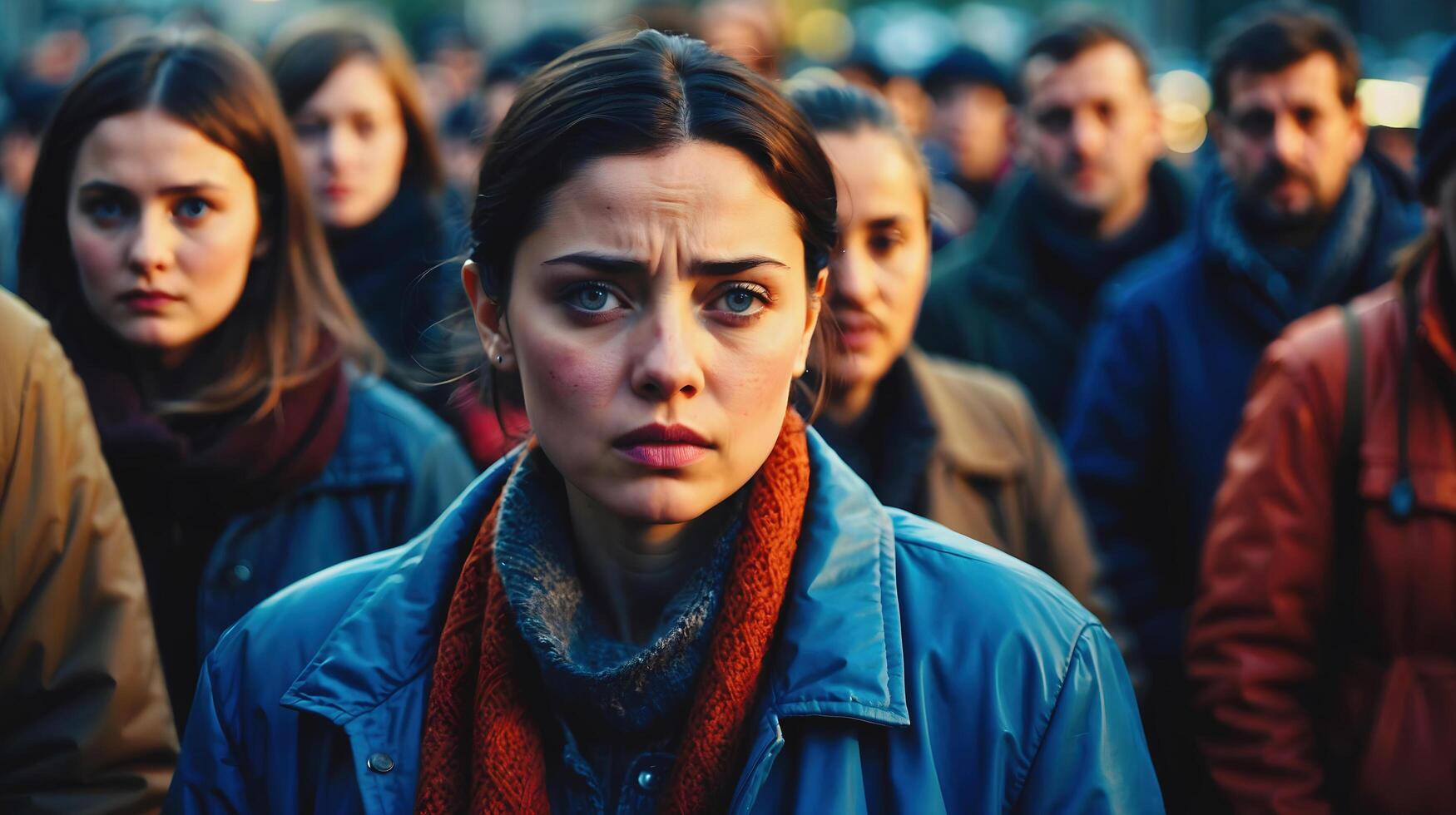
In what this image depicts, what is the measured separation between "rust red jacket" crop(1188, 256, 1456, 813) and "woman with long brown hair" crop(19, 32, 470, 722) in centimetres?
180

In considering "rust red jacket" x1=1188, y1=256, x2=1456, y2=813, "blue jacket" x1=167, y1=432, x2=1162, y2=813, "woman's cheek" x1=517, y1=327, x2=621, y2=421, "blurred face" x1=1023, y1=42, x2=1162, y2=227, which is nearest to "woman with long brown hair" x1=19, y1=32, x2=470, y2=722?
"blue jacket" x1=167, y1=432, x2=1162, y2=813

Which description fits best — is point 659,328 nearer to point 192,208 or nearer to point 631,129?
point 631,129

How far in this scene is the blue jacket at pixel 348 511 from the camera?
315cm

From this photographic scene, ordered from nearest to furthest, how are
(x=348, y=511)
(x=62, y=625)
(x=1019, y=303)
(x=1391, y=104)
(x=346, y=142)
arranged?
(x=62, y=625) → (x=348, y=511) → (x=346, y=142) → (x=1019, y=303) → (x=1391, y=104)

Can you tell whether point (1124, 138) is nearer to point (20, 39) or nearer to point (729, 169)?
point (729, 169)

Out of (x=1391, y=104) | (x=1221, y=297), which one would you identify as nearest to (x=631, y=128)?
(x=1221, y=297)

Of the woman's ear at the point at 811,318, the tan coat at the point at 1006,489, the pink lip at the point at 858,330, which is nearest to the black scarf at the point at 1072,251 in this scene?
the tan coat at the point at 1006,489

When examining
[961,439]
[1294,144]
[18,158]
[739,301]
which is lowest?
[961,439]

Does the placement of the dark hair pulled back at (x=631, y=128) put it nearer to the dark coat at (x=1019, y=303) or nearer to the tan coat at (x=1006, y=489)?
the tan coat at (x=1006, y=489)

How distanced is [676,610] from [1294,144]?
3.21m

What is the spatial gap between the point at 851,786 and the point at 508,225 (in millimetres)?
1014

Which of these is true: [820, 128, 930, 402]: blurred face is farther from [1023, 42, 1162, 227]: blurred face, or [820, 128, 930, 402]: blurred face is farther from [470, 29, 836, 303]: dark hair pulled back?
[1023, 42, 1162, 227]: blurred face

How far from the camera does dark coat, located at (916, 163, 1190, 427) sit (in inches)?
205

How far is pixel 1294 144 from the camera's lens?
4562 mm
